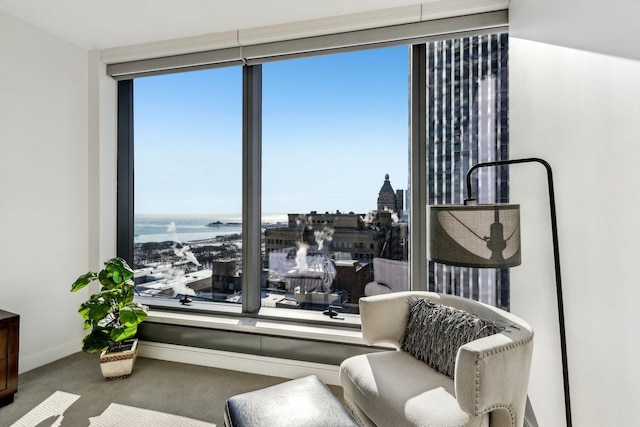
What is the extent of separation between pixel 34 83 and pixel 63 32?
472 mm

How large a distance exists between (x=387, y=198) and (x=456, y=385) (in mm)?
1472

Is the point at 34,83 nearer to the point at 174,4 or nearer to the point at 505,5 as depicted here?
the point at 174,4

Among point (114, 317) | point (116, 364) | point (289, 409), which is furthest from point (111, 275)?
point (289, 409)

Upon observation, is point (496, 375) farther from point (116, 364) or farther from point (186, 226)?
point (186, 226)

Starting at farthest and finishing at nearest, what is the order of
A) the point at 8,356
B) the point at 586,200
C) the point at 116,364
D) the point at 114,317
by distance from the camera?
the point at 114,317, the point at 116,364, the point at 8,356, the point at 586,200

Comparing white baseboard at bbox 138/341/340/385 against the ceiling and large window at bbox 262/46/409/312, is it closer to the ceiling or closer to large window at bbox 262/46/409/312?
large window at bbox 262/46/409/312

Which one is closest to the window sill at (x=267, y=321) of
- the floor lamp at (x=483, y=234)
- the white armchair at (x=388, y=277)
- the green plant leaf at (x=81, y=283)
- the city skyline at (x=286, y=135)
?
the white armchair at (x=388, y=277)

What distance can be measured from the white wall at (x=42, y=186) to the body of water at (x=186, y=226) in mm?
455

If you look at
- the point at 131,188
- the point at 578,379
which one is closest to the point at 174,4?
the point at 131,188

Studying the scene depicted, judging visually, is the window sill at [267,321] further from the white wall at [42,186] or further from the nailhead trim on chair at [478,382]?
the nailhead trim on chair at [478,382]

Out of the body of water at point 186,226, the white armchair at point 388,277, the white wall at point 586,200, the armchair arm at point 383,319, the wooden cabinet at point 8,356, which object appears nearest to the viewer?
the white wall at point 586,200

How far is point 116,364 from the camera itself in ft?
7.72

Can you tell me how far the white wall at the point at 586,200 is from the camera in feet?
3.03

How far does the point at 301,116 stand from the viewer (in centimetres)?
269
